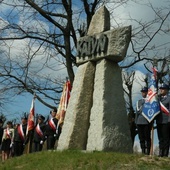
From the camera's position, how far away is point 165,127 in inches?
365

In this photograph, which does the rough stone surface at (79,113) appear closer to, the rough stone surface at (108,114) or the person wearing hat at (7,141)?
the rough stone surface at (108,114)

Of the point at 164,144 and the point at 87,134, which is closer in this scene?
the point at 164,144

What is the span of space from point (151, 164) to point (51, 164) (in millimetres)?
2017

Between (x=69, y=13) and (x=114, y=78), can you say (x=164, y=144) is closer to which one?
(x=114, y=78)

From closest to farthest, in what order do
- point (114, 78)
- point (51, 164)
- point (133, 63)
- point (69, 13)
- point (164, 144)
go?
point (51, 164)
point (164, 144)
point (114, 78)
point (69, 13)
point (133, 63)

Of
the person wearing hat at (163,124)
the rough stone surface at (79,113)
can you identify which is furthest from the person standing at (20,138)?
the person wearing hat at (163,124)

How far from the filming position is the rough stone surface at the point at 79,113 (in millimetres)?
9742

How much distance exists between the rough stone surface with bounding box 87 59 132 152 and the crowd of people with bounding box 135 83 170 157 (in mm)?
559

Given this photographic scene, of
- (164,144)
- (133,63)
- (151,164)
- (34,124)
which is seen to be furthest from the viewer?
(133,63)

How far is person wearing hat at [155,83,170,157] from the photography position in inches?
364

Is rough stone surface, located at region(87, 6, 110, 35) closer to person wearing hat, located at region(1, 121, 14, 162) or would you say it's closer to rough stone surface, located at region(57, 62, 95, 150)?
rough stone surface, located at region(57, 62, 95, 150)

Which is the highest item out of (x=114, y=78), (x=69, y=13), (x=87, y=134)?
(x=69, y=13)

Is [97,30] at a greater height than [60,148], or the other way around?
[97,30]

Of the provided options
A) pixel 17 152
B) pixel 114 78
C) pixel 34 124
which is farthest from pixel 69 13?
pixel 114 78
